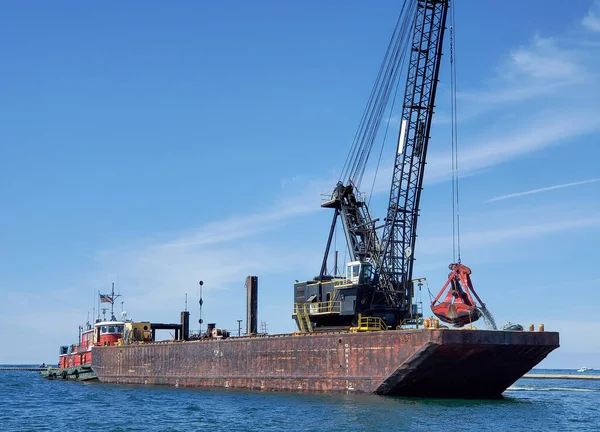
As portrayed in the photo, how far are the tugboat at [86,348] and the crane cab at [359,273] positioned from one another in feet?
106

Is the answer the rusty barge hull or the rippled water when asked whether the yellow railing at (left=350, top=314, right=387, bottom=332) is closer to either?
the rusty barge hull

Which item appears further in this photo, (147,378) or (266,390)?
(147,378)

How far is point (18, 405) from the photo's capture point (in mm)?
49156

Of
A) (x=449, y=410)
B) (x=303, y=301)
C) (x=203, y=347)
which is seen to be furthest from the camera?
(x=203, y=347)

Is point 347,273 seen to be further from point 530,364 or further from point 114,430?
point 114,430

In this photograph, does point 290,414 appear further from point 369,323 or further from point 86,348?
point 86,348

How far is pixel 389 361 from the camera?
41.6 m

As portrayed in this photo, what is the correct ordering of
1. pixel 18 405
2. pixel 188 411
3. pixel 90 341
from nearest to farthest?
pixel 188 411
pixel 18 405
pixel 90 341

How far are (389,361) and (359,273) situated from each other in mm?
9695

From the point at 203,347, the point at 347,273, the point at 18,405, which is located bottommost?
the point at 18,405

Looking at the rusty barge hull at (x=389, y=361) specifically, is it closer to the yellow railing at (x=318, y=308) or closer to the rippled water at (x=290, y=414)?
the rippled water at (x=290, y=414)

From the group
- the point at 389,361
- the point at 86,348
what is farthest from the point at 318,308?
the point at 86,348

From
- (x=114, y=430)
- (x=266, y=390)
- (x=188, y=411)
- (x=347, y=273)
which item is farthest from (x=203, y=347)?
(x=114, y=430)

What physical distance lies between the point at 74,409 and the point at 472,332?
2341 centimetres
